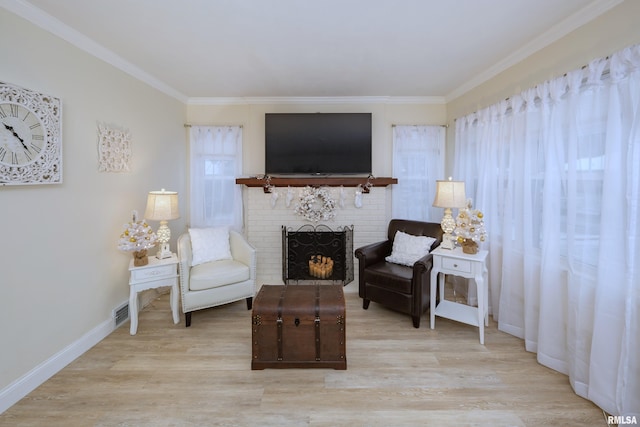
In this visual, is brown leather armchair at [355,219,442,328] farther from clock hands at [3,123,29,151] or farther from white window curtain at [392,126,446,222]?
clock hands at [3,123,29,151]

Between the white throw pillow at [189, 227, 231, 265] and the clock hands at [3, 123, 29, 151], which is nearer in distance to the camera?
the clock hands at [3, 123, 29, 151]

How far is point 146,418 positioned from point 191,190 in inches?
109

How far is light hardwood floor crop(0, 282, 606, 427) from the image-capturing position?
172cm

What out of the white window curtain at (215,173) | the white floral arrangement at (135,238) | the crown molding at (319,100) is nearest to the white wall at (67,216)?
the white floral arrangement at (135,238)

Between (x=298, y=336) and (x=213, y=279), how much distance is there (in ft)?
3.90

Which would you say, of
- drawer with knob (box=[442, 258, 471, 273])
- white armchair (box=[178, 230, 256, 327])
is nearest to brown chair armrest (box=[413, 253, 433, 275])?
drawer with knob (box=[442, 258, 471, 273])

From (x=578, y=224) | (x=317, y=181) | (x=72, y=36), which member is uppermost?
(x=72, y=36)

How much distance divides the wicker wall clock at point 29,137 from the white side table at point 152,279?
3.32ft

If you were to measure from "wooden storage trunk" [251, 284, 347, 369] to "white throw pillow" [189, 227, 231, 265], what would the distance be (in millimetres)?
1317

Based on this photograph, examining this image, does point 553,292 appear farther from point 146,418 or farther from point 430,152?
point 146,418

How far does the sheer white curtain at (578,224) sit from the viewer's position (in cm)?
164

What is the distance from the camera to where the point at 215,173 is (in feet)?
12.8

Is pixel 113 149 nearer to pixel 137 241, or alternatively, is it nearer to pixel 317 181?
pixel 137 241

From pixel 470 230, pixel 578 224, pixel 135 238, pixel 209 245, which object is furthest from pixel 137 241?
pixel 578 224
